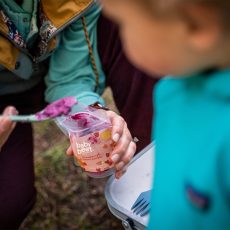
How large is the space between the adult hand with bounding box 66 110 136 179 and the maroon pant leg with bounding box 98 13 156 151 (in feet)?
0.86

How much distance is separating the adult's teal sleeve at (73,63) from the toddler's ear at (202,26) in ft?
2.46

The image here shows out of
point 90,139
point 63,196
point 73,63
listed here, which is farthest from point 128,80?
point 63,196

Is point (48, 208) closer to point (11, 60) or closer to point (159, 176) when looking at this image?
point (11, 60)

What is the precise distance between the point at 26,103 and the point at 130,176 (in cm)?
46

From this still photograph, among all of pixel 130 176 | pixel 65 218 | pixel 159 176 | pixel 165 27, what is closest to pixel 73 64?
pixel 130 176

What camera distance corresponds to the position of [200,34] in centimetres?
58

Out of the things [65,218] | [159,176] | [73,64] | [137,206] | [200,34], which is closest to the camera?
[200,34]

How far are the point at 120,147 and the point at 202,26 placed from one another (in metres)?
0.52

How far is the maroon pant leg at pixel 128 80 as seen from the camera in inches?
54.5

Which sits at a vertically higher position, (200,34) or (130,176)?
(200,34)

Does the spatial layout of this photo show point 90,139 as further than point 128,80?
No

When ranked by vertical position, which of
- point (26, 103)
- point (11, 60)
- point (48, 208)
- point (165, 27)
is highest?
point (165, 27)

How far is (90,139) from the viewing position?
1.08 m

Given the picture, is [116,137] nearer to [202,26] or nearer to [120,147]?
[120,147]
